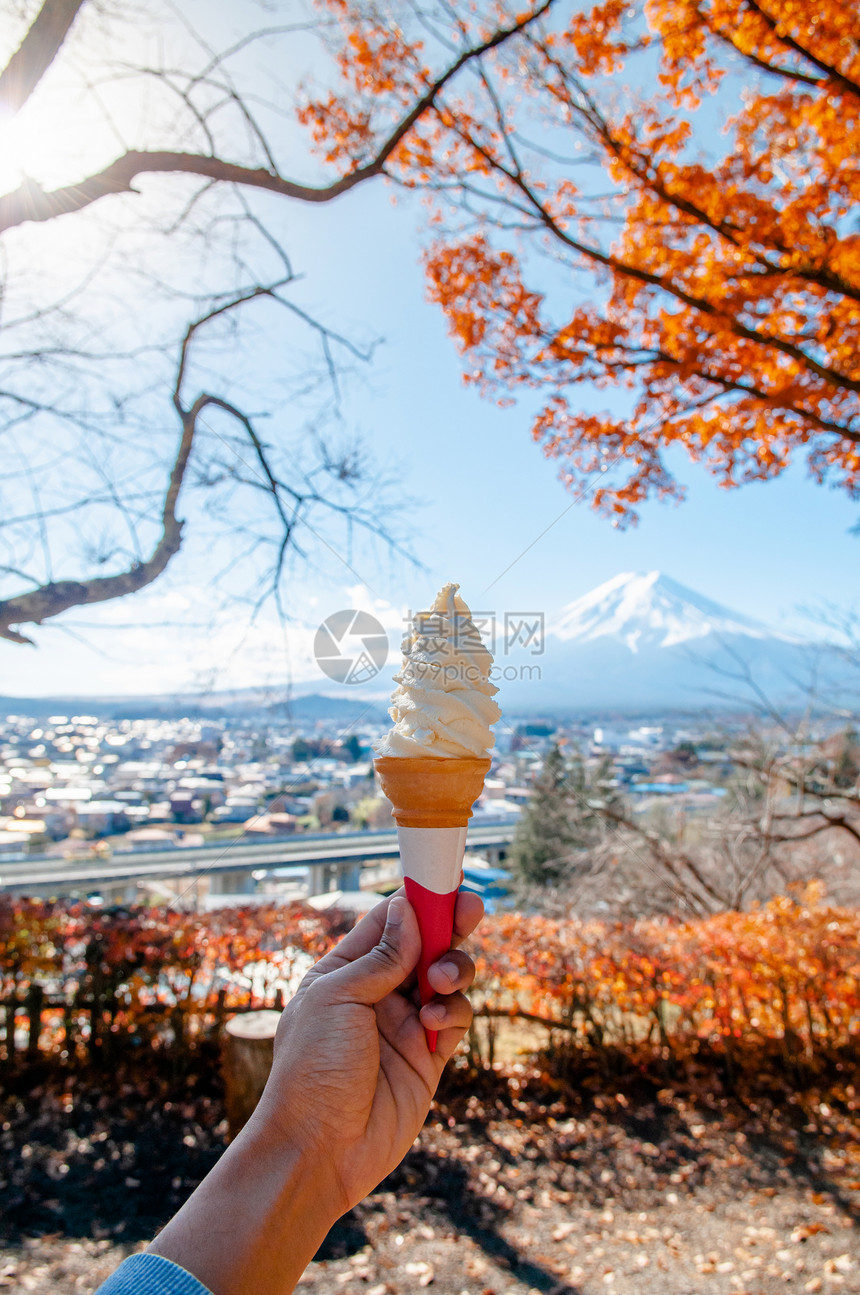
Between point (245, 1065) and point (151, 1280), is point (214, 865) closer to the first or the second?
point (245, 1065)

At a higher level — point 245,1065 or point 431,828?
point 431,828

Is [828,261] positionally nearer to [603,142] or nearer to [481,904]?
[603,142]

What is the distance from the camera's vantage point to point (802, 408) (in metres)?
5.91

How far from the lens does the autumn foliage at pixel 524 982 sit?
212 inches

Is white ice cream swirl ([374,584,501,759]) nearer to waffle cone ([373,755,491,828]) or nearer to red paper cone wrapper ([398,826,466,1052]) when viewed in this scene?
waffle cone ([373,755,491,828])

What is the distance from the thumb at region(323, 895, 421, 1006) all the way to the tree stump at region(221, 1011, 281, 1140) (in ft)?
11.1

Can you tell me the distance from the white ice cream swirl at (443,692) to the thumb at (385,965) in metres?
0.45

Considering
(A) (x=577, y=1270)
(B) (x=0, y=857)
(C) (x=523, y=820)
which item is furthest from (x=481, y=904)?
(C) (x=523, y=820)

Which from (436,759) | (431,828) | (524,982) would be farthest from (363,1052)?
(524,982)

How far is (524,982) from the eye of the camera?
5664mm

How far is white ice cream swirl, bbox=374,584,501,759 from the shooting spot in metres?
1.86

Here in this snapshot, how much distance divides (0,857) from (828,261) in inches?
380

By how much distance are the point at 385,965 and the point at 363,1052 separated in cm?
20

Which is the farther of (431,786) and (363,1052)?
(431,786)
